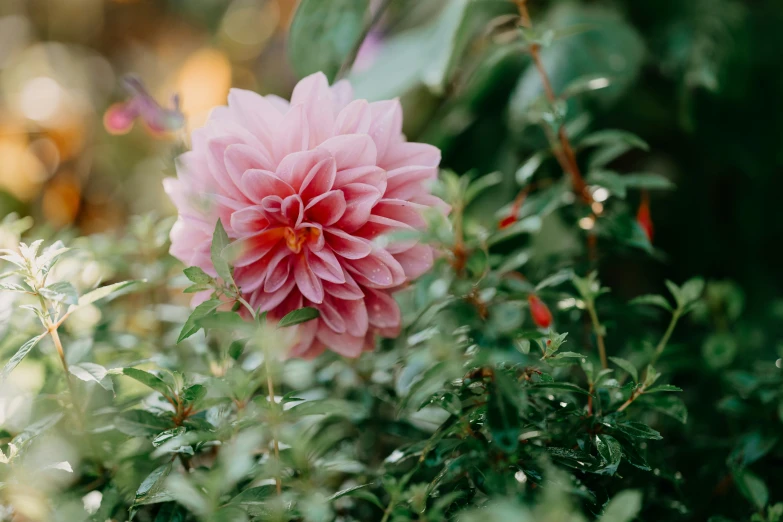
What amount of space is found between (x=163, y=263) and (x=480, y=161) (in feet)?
1.26

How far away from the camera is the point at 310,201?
1.24 ft

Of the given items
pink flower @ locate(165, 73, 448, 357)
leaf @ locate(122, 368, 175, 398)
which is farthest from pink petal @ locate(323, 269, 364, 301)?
leaf @ locate(122, 368, 175, 398)

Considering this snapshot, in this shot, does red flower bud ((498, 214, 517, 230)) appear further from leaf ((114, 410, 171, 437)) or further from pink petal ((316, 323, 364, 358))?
leaf ((114, 410, 171, 437))

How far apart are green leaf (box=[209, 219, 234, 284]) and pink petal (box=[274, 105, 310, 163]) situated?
0.21 feet

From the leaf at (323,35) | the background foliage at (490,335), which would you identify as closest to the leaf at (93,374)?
the background foliage at (490,335)

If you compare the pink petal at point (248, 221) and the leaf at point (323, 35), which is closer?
the pink petal at point (248, 221)

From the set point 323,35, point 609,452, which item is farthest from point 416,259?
point 323,35

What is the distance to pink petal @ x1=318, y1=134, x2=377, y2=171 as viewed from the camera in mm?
375

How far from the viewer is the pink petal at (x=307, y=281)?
0.38 meters

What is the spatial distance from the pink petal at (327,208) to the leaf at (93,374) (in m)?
0.15

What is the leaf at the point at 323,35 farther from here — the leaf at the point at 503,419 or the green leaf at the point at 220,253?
the leaf at the point at 503,419

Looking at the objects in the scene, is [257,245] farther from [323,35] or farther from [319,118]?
[323,35]

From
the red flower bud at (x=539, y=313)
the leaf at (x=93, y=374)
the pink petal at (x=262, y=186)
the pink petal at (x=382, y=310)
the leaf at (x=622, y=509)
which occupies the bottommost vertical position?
the red flower bud at (x=539, y=313)

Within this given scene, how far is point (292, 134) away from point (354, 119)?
0.13 ft
